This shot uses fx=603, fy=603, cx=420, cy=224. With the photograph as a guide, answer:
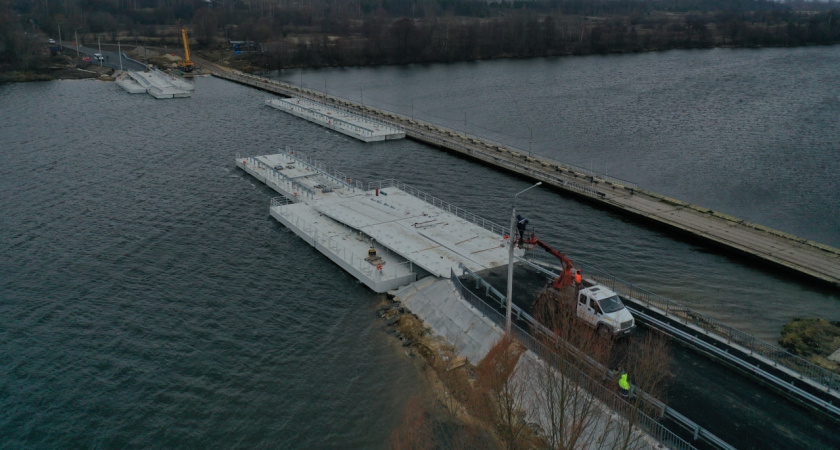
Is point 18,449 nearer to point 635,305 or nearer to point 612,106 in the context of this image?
point 635,305

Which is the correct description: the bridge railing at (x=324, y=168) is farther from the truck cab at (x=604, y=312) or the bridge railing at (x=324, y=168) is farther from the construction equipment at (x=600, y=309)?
the truck cab at (x=604, y=312)

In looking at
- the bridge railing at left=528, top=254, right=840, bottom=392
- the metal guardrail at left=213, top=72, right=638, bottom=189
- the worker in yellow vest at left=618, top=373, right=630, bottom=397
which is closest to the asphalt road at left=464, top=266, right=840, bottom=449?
the worker in yellow vest at left=618, top=373, right=630, bottom=397

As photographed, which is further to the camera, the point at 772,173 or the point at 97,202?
the point at 772,173

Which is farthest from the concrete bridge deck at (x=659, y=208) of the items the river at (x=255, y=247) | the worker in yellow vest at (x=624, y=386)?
the worker in yellow vest at (x=624, y=386)

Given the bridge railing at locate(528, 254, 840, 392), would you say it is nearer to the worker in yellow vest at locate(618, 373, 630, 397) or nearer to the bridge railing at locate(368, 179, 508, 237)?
the worker in yellow vest at locate(618, 373, 630, 397)

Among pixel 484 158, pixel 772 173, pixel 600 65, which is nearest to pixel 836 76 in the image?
pixel 600 65

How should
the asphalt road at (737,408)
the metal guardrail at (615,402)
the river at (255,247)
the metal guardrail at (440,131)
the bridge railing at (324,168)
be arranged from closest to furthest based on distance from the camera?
the metal guardrail at (615,402)
the asphalt road at (737,408)
the river at (255,247)
the bridge railing at (324,168)
the metal guardrail at (440,131)
